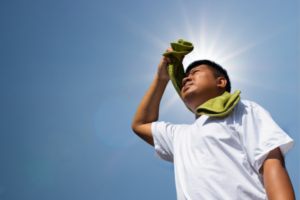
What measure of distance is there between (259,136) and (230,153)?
0.20 m

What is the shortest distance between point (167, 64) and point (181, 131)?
738 mm

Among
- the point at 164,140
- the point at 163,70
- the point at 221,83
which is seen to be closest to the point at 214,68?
the point at 221,83

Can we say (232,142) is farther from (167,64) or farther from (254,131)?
(167,64)

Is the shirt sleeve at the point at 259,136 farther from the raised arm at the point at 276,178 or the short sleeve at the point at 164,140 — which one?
the short sleeve at the point at 164,140

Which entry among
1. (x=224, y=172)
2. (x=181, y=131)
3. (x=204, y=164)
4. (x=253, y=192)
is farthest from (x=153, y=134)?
(x=253, y=192)

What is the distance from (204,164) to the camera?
140cm

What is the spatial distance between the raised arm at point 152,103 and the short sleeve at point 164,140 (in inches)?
6.9

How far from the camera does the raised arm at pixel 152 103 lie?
2.22 meters

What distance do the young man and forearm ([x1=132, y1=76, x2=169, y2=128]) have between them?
414 millimetres

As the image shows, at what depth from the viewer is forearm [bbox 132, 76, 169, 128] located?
223 centimetres

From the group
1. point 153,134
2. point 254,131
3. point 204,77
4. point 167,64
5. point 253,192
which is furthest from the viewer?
point 167,64

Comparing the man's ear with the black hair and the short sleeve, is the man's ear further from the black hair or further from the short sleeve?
the short sleeve

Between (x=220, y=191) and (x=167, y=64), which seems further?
(x=167, y=64)

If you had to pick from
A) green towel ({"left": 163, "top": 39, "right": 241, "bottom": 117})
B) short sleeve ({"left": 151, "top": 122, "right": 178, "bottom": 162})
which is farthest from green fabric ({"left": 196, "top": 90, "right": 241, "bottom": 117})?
short sleeve ({"left": 151, "top": 122, "right": 178, "bottom": 162})
